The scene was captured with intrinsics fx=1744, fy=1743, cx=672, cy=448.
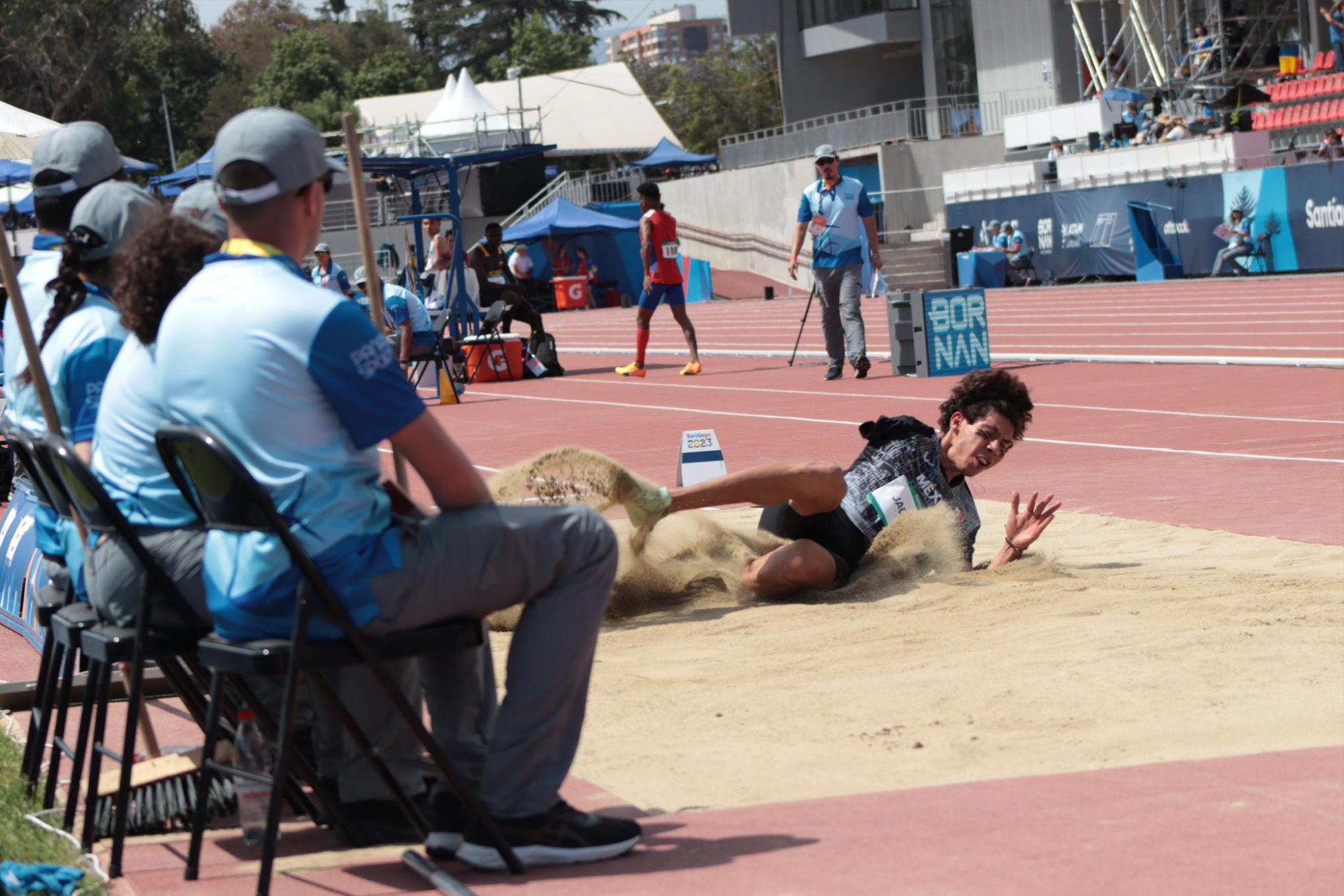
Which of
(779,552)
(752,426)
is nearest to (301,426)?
(779,552)

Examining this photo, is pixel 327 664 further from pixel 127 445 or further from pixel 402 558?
pixel 127 445

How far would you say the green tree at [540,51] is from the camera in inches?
4124

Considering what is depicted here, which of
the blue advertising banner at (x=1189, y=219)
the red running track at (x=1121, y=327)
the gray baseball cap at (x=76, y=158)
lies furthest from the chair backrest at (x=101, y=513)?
the blue advertising banner at (x=1189, y=219)

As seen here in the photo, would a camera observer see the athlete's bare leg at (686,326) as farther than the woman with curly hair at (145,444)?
Yes

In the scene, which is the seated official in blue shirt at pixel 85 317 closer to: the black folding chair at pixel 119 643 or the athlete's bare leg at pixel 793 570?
the black folding chair at pixel 119 643

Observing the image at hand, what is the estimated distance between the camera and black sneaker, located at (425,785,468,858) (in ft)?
12.0

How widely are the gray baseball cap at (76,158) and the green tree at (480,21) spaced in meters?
109

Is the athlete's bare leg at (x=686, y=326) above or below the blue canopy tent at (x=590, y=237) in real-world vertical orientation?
below

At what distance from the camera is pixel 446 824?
367 cm

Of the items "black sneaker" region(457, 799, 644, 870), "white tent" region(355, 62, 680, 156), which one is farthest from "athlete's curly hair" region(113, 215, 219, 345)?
"white tent" region(355, 62, 680, 156)

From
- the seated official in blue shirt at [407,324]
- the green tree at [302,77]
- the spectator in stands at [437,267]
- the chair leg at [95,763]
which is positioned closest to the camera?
the chair leg at [95,763]

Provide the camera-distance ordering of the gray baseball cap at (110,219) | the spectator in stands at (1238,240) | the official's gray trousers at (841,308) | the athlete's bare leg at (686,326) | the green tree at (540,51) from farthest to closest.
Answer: the green tree at (540,51) → the spectator in stands at (1238,240) → the athlete's bare leg at (686,326) → the official's gray trousers at (841,308) → the gray baseball cap at (110,219)

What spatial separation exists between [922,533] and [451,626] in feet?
11.6

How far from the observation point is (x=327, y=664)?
3.42 m
